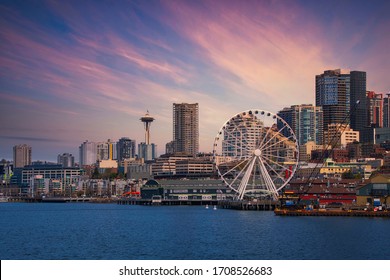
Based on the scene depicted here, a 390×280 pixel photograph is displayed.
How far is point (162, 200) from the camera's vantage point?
107 metres

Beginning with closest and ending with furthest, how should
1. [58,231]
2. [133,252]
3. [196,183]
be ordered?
1. [133,252]
2. [58,231]
3. [196,183]

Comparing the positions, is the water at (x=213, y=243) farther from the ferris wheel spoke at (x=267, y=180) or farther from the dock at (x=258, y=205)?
the dock at (x=258, y=205)

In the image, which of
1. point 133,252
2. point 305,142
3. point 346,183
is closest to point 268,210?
point 346,183

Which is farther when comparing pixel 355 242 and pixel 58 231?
pixel 58 231

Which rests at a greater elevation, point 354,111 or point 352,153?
point 354,111

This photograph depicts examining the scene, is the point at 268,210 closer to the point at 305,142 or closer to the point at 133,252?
the point at 133,252

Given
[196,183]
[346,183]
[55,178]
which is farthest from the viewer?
[55,178]

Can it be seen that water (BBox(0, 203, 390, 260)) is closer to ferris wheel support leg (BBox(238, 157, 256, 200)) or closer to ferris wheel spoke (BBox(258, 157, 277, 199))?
ferris wheel support leg (BBox(238, 157, 256, 200))

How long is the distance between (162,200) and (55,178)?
9092 centimetres

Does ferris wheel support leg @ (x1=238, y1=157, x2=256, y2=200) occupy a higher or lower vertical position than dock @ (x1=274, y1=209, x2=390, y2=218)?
higher

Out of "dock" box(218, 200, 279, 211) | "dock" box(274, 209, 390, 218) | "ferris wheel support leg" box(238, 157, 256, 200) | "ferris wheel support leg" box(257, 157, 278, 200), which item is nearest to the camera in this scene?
"dock" box(274, 209, 390, 218)

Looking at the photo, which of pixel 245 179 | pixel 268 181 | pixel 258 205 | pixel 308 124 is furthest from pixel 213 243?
pixel 308 124

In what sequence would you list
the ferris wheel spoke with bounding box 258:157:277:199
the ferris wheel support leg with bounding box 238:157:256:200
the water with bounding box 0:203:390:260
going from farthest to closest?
the ferris wheel spoke with bounding box 258:157:277:199 < the ferris wheel support leg with bounding box 238:157:256:200 < the water with bounding box 0:203:390:260

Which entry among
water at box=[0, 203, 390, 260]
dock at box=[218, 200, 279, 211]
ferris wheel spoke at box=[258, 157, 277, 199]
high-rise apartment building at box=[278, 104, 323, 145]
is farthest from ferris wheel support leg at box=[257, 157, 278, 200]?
high-rise apartment building at box=[278, 104, 323, 145]
